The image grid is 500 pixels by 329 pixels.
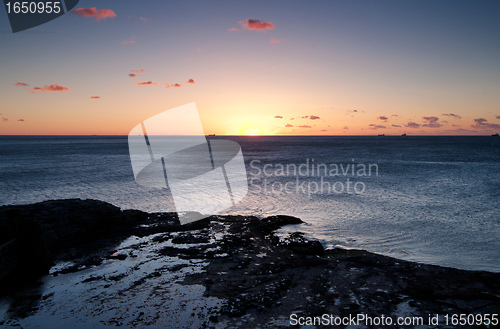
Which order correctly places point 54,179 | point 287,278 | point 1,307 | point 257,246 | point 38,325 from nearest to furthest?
1. point 38,325
2. point 1,307
3. point 287,278
4. point 257,246
5. point 54,179

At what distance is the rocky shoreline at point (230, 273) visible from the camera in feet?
26.7

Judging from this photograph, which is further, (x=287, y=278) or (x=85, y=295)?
(x=287, y=278)

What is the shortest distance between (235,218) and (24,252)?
1054 centimetres

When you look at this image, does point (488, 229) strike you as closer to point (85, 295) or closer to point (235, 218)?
point (235, 218)

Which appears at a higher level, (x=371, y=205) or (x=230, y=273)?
(x=230, y=273)

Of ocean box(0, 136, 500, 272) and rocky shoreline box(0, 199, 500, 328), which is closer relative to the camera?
rocky shoreline box(0, 199, 500, 328)

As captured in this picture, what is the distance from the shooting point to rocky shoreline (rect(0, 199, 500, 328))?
813 cm

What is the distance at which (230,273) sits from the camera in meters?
10.5

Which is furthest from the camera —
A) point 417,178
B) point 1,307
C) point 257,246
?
point 417,178

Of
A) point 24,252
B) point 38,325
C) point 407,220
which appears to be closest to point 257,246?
point 38,325

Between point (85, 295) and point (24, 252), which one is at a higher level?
point (24, 252)

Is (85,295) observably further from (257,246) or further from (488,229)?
(488,229)

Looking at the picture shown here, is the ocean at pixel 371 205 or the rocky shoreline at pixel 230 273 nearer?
the rocky shoreline at pixel 230 273

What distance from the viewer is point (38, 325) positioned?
7.52m
